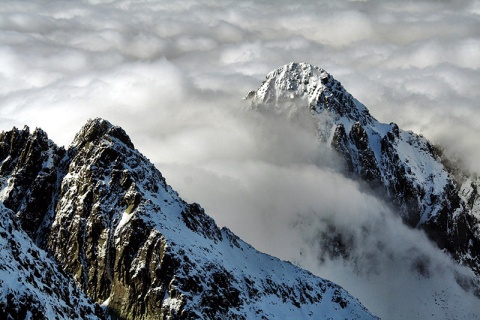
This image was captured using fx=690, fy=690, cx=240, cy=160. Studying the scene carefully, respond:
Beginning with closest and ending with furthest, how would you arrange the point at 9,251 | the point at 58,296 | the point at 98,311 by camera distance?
the point at 9,251
the point at 58,296
the point at 98,311

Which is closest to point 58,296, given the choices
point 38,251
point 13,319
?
point 38,251

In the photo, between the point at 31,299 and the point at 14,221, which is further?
the point at 14,221

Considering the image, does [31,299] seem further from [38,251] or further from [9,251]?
[38,251]

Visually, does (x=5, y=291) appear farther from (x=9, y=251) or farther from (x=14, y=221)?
(x=14, y=221)

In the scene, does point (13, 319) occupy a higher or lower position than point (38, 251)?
lower

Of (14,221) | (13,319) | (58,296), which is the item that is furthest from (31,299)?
(14,221)

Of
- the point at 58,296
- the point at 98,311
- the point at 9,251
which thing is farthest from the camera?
the point at 98,311
